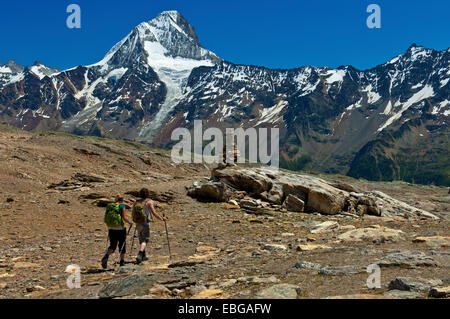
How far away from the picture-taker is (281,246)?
1794 centimetres

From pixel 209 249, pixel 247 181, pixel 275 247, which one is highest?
pixel 247 181

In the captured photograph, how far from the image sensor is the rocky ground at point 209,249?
37.3 ft

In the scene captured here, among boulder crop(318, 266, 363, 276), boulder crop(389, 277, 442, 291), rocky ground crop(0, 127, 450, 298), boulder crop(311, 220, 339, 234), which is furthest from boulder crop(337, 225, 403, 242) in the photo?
boulder crop(389, 277, 442, 291)

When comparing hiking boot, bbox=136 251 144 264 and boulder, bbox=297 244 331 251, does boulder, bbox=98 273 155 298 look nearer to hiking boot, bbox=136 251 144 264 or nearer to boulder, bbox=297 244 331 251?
hiking boot, bbox=136 251 144 264

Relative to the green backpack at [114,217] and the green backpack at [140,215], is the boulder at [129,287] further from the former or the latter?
the green backpack at [140,215]

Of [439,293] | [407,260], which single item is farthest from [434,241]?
[439,293]

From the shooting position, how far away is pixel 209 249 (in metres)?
19.7

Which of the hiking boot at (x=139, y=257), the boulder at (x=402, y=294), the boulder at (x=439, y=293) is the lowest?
the hiking boot at (x=139, y=257)

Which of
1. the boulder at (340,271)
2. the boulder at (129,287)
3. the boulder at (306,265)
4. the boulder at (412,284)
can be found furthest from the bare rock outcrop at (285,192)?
the boulder at (412,284)

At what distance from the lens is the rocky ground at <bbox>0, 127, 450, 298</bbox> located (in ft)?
37.3

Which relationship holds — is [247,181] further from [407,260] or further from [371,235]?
[407,260]
